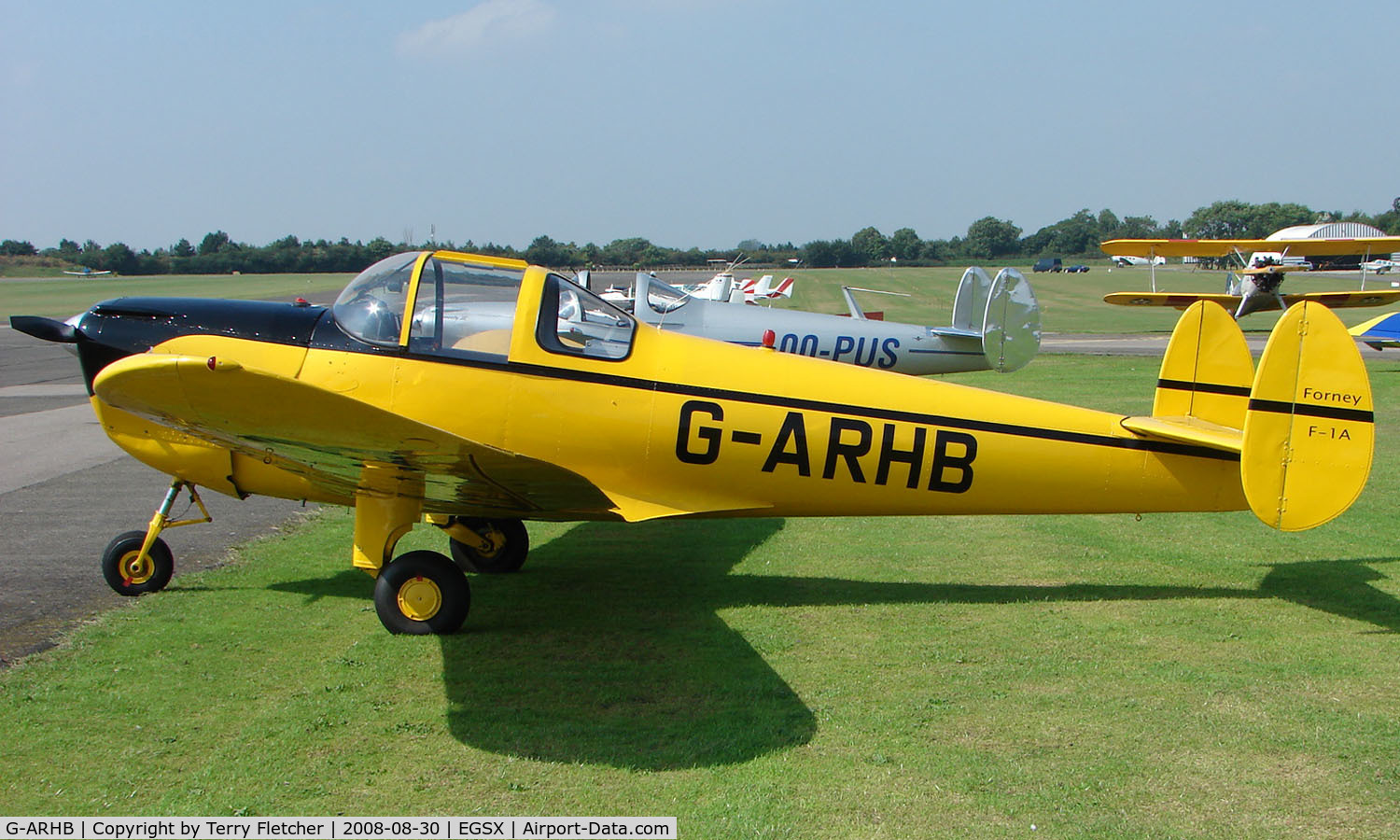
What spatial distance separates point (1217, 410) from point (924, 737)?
11.0 feet

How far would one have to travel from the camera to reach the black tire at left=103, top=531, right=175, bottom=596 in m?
6.15

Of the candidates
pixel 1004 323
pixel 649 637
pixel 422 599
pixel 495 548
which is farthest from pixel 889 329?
pixel 422 599

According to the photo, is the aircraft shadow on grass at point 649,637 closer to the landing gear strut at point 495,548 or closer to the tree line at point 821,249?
the landing gear strut at point 495,548

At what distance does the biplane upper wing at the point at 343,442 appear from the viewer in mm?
3613

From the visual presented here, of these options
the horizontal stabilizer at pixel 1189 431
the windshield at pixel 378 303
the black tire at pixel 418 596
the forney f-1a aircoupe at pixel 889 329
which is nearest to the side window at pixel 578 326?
the windshield at pixel 378 303

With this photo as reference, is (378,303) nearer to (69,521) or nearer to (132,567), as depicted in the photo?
(132,567)

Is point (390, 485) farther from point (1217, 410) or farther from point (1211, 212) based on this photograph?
point (1211, 212)

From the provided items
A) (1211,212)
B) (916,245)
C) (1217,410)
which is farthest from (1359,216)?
(1217,410)

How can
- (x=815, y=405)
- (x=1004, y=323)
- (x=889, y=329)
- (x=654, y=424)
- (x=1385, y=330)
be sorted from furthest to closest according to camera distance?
(x=1385, y=330) < (x=1004, y=323) < (x=889, y=329) < (x=815, y=405) < (x=654, y=424)

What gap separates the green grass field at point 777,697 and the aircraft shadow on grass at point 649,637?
23mm

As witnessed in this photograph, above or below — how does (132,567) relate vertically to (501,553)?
above

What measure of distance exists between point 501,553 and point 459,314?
2071 mm

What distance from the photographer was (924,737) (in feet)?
13.7

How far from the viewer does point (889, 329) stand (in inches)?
587
